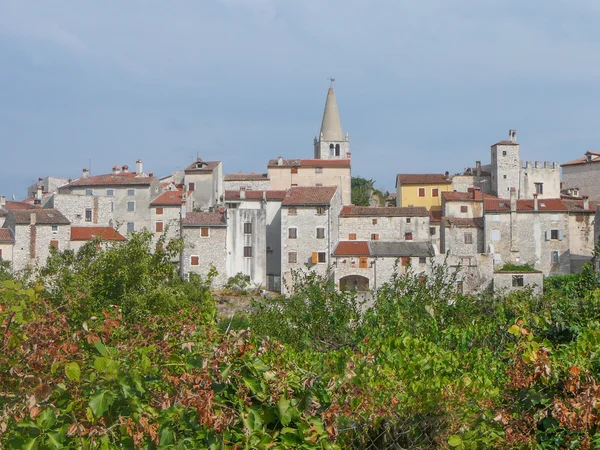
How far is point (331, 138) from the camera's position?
9350 centimetres

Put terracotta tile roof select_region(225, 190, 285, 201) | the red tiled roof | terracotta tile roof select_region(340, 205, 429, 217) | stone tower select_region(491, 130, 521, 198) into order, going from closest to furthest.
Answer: the red tiled roof → terracotta tile roof select_region(340, 205, 429, 217) → terracotta tile roof select_region(225, 190, 285, 201) → stone tower select_region(491, 130, 521, 198)

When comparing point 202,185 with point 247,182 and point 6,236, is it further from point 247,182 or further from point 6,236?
point 6,236

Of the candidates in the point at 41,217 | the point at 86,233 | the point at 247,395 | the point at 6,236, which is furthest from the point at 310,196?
the point at 247,395

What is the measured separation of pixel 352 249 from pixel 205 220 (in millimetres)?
11059

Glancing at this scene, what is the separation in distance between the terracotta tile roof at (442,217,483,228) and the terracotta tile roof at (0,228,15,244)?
103 feet

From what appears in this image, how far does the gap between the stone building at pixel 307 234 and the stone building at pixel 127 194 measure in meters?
12.4

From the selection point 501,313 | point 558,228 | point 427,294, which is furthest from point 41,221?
point 501,313

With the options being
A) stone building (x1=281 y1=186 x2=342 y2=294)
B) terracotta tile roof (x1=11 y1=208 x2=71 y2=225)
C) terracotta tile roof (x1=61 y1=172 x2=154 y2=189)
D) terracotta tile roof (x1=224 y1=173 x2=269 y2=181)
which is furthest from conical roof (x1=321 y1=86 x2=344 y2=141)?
terracotta tile roof (x1=11 y1=208 x2=71 y2=225)

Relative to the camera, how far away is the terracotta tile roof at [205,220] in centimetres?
6122

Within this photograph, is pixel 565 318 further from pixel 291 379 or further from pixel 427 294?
pixel 427 294

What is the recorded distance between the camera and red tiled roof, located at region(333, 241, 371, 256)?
5863cm

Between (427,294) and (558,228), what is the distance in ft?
137

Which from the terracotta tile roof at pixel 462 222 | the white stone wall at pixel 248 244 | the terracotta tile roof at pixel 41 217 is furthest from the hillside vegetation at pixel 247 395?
the terracotta tile roof at pixel 41 217

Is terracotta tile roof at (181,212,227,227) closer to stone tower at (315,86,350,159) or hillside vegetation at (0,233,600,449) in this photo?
stone tower at (315,86,350,159)
